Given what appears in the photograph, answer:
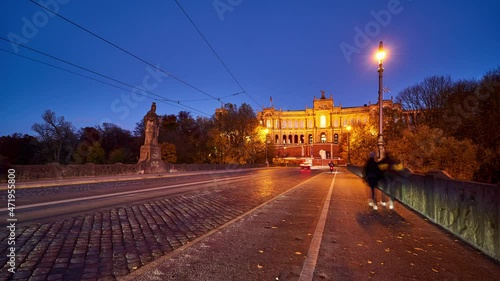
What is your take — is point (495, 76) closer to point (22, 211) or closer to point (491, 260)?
point (491, 260)

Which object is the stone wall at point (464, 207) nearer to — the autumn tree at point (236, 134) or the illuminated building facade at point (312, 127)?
the autumn tree at point (236, 134)

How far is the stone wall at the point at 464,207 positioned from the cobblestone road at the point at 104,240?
5238 mm

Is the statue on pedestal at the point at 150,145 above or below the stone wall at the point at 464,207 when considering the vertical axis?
above

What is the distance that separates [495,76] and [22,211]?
117 ft

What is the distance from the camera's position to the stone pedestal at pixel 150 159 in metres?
35.4

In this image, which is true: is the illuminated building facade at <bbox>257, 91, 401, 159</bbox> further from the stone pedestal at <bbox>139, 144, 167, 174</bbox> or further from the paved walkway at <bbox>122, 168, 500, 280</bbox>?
the paved walkway at <bbox>122, 168, 500, 280</bbox>

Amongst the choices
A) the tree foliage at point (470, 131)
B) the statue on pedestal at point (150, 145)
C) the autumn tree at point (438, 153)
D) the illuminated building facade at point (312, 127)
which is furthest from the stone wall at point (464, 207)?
the illuminated building facade at point (312, 127)

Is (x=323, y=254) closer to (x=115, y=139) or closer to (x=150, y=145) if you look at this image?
(x=150, y=145)

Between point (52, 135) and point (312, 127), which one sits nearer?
point (52, 135)

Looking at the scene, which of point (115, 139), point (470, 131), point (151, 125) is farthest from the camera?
point (115, 139)

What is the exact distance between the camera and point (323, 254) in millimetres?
5340

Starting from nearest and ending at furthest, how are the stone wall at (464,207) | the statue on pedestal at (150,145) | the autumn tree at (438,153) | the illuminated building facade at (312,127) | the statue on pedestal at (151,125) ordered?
the stone wall at (464,207)
the autumn tree at (438,153)
the statue on pedestal at (150,145)
the statue on pedestal at (151,125)
the illuminated building facade at (312,127)

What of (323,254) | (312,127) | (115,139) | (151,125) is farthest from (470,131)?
(312,127)

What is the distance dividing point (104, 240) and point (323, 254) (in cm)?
401
